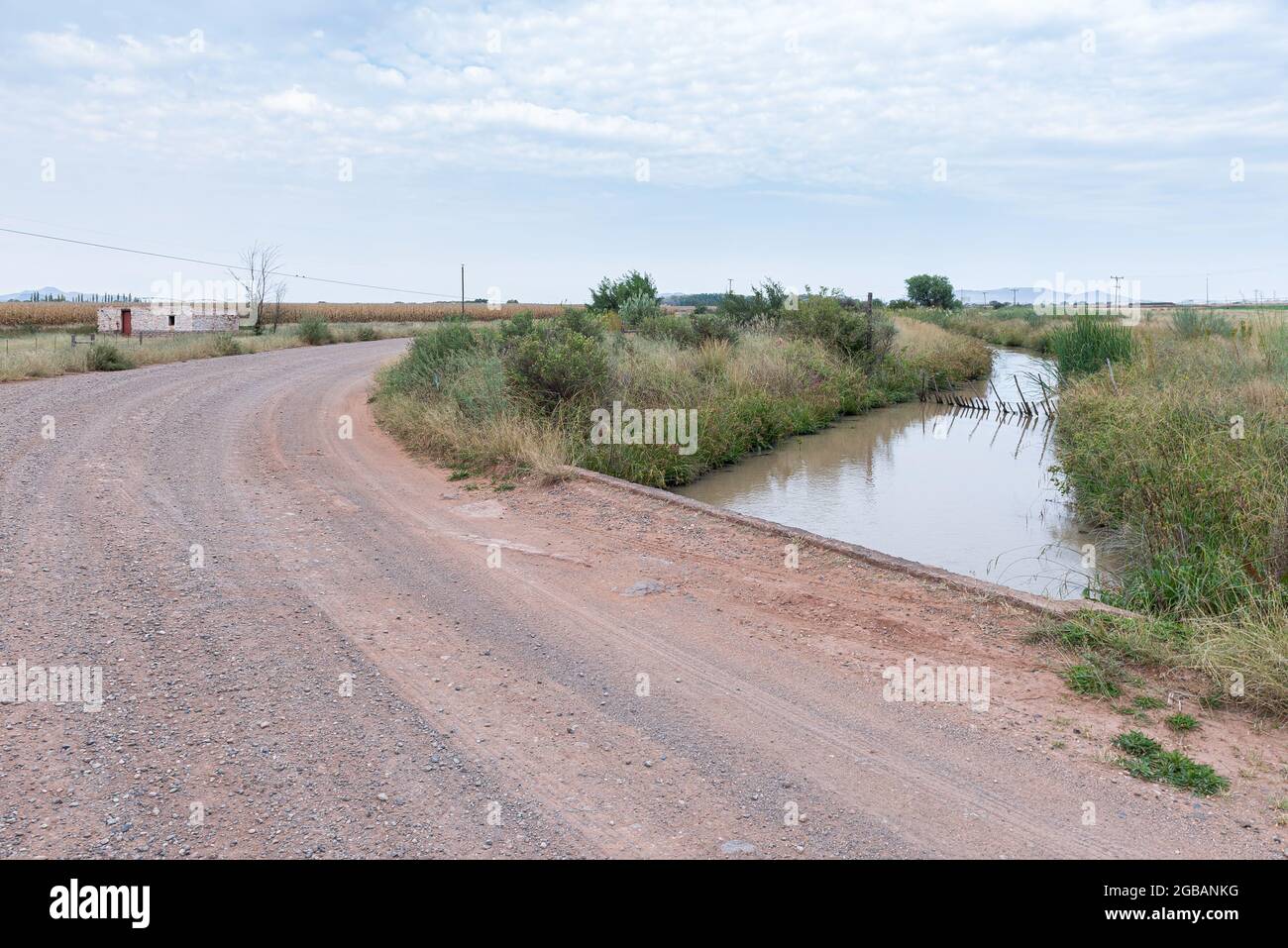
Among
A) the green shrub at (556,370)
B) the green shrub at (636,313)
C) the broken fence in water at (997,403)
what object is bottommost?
the broken fence in water at (997,403)

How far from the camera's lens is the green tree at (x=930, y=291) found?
323 ft

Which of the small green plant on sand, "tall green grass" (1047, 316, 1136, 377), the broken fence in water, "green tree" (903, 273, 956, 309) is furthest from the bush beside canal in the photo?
"green tree" (903, 273, 956, 309)

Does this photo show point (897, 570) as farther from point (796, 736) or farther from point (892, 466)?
point (892, 466)

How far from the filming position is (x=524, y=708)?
15.3 ft

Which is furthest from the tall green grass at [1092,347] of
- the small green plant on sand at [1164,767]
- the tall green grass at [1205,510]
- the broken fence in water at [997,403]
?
the small green plant on sand at [1164,767]

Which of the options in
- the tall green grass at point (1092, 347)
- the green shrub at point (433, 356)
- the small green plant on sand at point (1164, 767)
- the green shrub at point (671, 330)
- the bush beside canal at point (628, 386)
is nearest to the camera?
the small green plant on sand at point (1164, 767)

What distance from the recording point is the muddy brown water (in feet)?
32.1

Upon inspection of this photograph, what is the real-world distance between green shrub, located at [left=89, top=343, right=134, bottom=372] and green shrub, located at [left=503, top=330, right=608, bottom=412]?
47.1 ft

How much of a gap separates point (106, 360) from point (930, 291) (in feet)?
291

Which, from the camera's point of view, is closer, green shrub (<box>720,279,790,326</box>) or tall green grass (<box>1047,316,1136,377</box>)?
tall green grass (<box>1047,316,1136,377</box>)

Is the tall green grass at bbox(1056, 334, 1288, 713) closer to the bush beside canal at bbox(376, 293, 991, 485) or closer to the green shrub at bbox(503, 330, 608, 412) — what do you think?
the bush beside canal at bbox(376, 293, 991, 485)

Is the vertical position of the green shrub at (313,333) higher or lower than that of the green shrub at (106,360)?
higher

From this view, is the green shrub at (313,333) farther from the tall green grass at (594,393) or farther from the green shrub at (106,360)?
the tall green grass at (594,393)

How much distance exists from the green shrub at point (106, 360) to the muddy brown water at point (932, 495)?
16.6 metres
